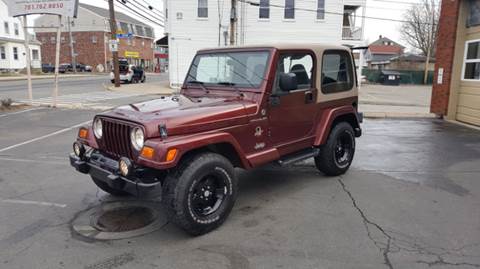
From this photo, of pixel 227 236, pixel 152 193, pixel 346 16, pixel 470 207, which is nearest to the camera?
pixel 152 193

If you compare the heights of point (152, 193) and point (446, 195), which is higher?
point (152, 193)

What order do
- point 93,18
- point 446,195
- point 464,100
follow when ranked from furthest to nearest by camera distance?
Answer: point 93,18
point 464,100
point 446,195

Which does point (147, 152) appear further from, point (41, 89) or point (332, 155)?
point (41, 89)

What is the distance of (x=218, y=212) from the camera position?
4.02 meters

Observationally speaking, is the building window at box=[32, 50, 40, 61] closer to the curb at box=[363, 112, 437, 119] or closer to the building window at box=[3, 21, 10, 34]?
the building window at box=[3, 21, 10, 34]

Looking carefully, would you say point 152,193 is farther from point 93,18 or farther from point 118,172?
point 93,18

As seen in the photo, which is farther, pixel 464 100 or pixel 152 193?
pixel 464 100

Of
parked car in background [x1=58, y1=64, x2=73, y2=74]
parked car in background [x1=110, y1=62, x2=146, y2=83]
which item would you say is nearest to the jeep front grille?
parked car in background [x1=110, y1=62, x2=146, y2=83]

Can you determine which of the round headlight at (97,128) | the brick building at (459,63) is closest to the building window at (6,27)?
the brick building at (459,63)

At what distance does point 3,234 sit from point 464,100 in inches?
499

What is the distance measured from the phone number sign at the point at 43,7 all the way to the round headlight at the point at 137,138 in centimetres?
1210

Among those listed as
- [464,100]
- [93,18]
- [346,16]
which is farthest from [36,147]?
[93,18]

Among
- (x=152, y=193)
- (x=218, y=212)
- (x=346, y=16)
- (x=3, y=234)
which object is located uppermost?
(x=346, y=16)

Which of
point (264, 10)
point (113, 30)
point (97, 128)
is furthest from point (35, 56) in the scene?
point (97, 128)
